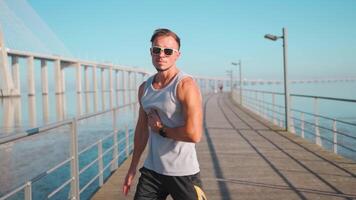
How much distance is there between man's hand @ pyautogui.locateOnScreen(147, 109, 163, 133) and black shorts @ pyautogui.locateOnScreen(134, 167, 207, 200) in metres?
0.31

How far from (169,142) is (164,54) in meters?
0.50

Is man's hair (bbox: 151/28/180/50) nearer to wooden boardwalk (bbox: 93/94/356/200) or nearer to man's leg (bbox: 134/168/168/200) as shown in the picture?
man's leg (bbox: 134/168/168/200)

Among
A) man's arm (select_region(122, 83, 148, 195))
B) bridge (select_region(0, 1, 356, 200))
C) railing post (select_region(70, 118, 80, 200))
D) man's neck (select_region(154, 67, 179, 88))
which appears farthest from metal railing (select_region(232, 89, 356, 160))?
man's neck (select_region(154, 67, 179, 88))

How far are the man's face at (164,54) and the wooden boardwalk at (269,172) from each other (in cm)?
265

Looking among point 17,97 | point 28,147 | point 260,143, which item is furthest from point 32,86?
point 260,143

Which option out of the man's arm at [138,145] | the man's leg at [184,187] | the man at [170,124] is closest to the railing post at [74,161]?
the man's arm at [138,145]

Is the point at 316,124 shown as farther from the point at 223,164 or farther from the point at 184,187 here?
the point at 184,187

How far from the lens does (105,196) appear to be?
16.3 feet

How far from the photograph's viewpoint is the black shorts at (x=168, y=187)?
2.48m

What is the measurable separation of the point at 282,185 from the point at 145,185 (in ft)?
10.1

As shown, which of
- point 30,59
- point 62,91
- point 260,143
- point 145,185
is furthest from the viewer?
point 62,91

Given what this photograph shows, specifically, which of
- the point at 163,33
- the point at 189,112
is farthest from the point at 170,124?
the point at 163,33

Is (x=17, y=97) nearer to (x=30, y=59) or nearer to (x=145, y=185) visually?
(x=30, y=59)

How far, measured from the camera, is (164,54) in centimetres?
241
